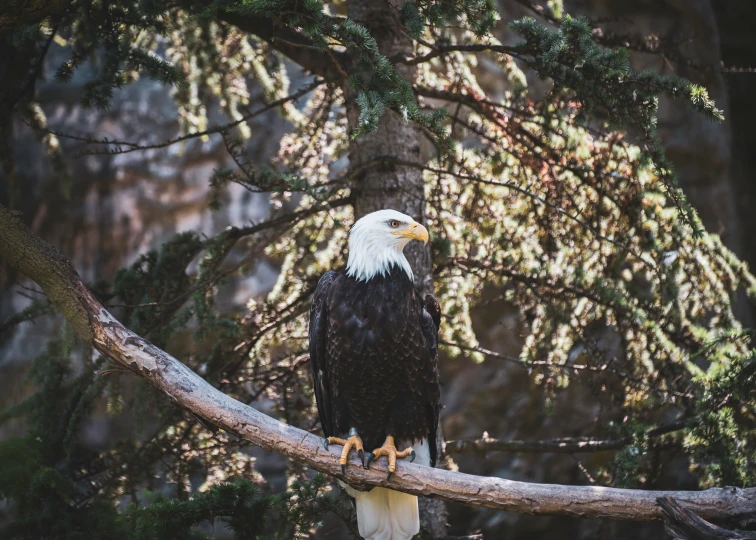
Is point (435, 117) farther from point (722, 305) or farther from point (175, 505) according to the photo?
point (722, 305)

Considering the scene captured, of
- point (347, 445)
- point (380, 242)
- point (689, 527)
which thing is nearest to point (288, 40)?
point (380, 242)

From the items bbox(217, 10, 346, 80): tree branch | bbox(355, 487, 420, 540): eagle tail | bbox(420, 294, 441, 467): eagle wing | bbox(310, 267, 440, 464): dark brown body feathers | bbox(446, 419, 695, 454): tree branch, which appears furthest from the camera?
bbox(446, 419, 695, 454): tree branch

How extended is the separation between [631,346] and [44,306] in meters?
3.74

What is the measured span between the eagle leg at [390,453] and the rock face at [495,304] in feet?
13.1

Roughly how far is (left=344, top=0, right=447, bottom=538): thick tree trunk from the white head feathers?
0.48 meters

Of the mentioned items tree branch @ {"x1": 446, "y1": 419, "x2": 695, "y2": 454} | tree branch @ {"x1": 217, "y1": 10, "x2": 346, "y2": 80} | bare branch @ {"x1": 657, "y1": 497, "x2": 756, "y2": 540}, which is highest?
tree branch @ {"x1": 217, "y1": 10, "x2": 346, "y2": 80}

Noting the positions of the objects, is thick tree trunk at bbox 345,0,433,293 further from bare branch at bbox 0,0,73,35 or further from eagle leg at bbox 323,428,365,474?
bare branch at bbox 0,0,73,35

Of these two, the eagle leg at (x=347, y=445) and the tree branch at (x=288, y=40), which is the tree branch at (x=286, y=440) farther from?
the tree branch at (x=288, y=40)

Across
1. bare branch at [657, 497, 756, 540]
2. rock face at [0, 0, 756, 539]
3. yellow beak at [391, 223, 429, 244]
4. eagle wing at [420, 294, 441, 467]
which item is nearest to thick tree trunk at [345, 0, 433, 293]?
eagle wing at [420, 294, 441, 467]

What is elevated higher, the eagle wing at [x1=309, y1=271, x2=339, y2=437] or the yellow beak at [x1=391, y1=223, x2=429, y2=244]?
the yellow beak at [x1=391, y1=223, x2=429, y2=244]

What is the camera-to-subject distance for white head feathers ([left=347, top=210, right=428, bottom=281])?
11.5 ft

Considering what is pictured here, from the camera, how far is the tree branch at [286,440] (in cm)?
276

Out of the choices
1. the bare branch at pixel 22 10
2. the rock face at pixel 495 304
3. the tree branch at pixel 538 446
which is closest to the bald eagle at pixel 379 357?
the tree branch at pixel 538 446

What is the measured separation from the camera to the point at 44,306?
432 cm
